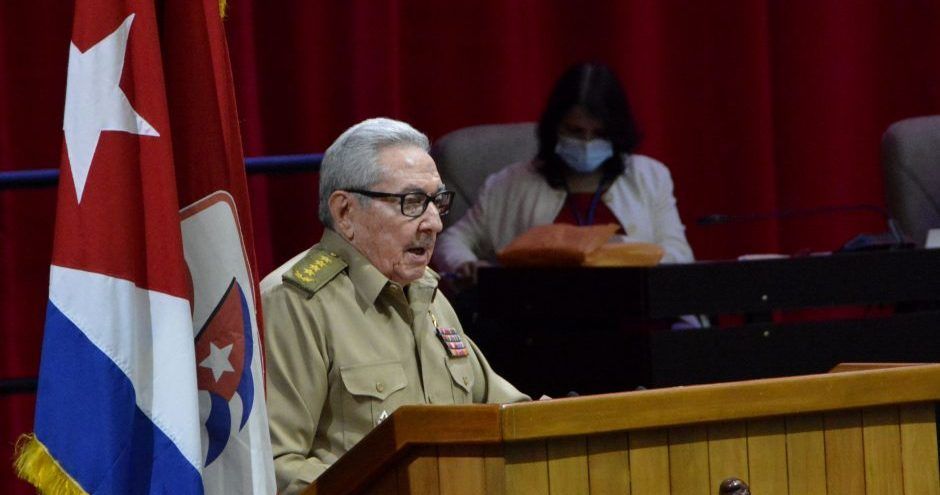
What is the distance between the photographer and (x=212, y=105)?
6.35 feet

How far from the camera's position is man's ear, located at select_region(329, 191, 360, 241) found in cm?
263

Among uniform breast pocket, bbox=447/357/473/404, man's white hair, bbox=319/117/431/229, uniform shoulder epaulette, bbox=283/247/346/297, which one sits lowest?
uniform breast pocket, bbox=447/357/473/404

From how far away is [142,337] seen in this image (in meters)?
1.88

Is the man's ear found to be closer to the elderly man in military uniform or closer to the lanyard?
the elderly man in military uniform

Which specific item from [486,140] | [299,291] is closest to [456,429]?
[299,291]

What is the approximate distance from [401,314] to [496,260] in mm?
1539

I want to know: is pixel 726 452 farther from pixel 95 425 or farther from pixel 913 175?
pixel 913 175

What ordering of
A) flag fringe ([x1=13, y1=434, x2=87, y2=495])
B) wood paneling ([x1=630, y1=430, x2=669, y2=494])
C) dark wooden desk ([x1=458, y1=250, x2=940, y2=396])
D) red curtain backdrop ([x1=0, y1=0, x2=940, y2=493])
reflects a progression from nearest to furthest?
flag fringe ([x1=13, y1=434, x2=87, y2=495]), wood paneling ([x1=630, y1=430, x2=669, y2=494]), dark wooden desk ([x1=458, y1=250, x2=940, y2=396]), red curtain backdrop ([x1=0, y1=0, x2=940, y2=493])

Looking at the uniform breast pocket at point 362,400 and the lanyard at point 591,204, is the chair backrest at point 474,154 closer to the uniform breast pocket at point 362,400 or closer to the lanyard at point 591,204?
the lanyard at point 591,204

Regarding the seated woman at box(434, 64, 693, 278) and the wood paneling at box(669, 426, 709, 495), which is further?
the seated woman at box(434, 64, 693, 278)

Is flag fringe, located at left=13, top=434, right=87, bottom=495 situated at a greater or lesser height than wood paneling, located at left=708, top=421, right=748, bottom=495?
greater

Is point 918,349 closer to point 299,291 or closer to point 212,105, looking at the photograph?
point 299,291

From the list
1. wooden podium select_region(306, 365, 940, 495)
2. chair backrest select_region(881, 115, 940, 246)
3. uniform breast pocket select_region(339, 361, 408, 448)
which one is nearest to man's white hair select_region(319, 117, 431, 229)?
uniform breast pocket select_region(339, 361, 408, 448)

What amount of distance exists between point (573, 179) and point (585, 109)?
0.64ft
